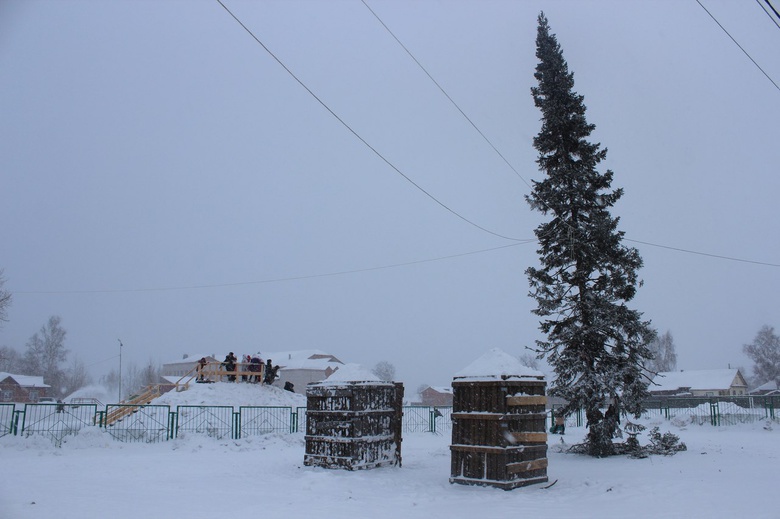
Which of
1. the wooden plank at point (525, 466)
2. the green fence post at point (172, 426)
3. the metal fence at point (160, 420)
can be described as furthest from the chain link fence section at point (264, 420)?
the wooden plank at point (525, 466)

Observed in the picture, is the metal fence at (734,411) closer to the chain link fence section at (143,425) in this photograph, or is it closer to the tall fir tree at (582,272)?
the tall fir tree at (582,272)

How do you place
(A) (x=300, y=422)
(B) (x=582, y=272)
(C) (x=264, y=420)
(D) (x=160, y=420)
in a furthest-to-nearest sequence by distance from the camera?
(A) (x=300, y=422), (C) (x=264, y=420), (D) (x=160, y=420), (B) (x=582, y=272)

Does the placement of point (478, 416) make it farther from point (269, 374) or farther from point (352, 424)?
point (269, 374)

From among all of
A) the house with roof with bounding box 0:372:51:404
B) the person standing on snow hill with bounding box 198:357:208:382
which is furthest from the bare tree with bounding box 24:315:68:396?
the person standing on snow hill with bounding box 198:357:208:382

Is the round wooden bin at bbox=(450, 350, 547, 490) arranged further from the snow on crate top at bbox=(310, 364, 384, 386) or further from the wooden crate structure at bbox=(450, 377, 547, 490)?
the snow on crate top at bbox=(310, 364, 384, 386)

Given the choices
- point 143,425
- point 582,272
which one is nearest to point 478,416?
point 582,272

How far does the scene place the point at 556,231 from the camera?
1744cm

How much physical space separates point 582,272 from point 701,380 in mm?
70349

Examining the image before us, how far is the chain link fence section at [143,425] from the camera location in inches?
821

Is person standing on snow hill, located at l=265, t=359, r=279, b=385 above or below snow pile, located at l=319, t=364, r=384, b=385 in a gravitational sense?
below

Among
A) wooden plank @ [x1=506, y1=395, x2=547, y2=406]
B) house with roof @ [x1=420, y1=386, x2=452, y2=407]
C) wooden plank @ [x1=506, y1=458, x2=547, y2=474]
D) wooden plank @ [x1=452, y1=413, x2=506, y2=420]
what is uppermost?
wooden plank @ [x1=506, y1=395, x2=547, y2=406]

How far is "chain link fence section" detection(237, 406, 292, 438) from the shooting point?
77.8 feet

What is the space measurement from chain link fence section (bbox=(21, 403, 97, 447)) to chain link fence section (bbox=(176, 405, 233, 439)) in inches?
132

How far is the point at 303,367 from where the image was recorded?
78562 mm
